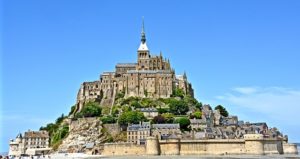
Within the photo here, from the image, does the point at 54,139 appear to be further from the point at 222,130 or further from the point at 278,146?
the point at 278,146

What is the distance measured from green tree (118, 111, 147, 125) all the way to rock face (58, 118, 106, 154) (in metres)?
3.83

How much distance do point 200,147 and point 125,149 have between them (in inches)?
398

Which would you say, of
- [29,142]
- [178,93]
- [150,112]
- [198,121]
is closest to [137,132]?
[150,112]

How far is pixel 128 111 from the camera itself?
233 feet

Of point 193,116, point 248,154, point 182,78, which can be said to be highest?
point 182,78

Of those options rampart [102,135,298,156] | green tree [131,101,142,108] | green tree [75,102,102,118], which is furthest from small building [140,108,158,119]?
rampart [102,135,298,156]

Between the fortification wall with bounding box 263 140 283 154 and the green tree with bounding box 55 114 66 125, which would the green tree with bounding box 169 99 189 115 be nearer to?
the fortification wall with bounding box 263 140 283 154

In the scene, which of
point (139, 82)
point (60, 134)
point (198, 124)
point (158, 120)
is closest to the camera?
point (198, 124)

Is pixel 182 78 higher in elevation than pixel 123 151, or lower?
higher

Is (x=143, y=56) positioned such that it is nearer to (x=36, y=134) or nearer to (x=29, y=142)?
(x=36, y=134)

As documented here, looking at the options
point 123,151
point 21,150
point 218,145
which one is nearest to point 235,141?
point 218,145

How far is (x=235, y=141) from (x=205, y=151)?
166 inches

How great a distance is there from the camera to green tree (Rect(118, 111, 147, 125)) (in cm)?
6650

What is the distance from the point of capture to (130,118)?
2625 inches
